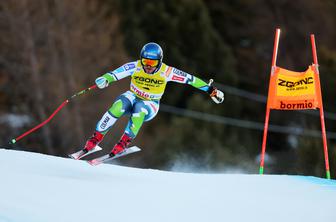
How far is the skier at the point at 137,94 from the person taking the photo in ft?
30.8

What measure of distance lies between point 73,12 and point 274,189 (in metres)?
16.8

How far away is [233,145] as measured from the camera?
89.6 ft

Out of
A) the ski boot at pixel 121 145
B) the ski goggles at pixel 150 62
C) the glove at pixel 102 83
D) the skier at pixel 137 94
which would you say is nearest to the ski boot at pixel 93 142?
the skier at pixel 137 94

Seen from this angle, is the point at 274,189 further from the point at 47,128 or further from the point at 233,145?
the point at 233,145

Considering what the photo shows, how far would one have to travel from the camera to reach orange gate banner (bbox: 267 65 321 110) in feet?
33.0

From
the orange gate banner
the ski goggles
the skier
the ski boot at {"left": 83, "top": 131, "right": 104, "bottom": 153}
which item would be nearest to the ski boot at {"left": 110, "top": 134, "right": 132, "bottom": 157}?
the skier

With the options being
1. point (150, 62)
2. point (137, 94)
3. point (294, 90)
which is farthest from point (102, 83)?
point (294, 90)

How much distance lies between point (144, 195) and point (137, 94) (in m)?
1.71

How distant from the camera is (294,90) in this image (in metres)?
10.1

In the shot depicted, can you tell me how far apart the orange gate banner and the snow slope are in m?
0.98

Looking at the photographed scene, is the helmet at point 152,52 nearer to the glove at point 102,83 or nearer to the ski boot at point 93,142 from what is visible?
the glove at point 102,83

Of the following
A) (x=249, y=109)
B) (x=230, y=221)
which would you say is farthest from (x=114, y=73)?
(x=249, y=109)

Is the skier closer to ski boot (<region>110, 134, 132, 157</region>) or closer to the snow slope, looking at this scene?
ski boot (<region>110, 134, 132, 157</region>)

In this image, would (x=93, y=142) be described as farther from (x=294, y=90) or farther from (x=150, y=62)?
(x=294, y=90)
